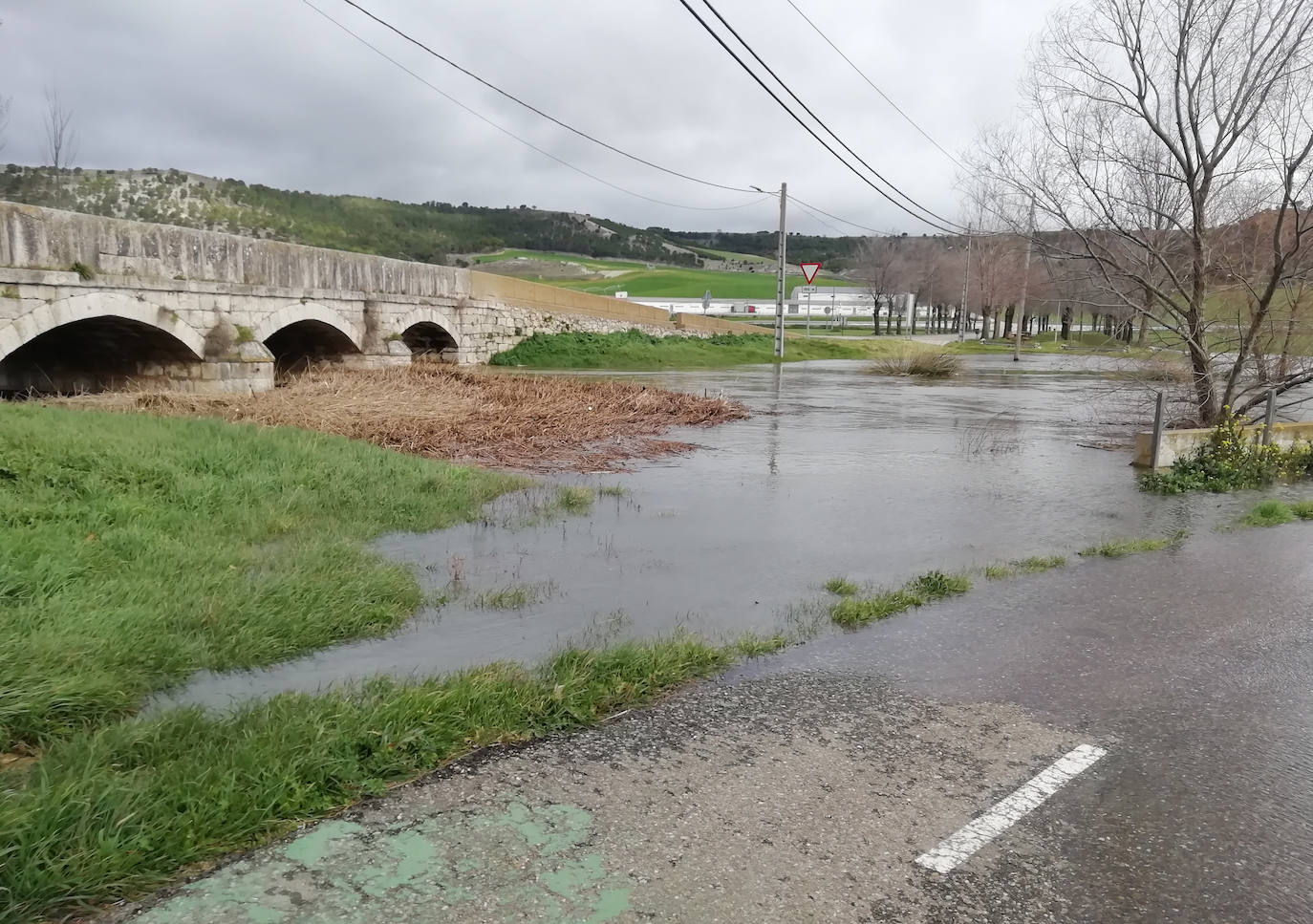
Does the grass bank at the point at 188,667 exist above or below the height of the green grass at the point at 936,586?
above

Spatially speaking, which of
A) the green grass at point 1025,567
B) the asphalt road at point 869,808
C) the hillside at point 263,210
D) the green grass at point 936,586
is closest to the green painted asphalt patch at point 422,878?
the asphalt road at point 869,808

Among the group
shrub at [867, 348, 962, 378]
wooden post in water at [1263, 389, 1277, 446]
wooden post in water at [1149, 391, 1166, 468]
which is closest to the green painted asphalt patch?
wooden post in water at [1149, 391, 1166, 468]

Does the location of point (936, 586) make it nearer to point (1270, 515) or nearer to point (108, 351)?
point (1270, 515)

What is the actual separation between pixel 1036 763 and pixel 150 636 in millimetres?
4345

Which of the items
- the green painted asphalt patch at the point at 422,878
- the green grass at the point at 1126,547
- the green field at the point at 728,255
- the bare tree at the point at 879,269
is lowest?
the green grass at the point at 1126,547

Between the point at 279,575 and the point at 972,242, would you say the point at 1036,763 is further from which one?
the point at 972,242

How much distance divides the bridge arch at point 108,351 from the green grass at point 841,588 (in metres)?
12.2

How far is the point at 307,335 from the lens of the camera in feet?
73.8

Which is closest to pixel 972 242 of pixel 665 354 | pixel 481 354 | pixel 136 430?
pixel 665 354

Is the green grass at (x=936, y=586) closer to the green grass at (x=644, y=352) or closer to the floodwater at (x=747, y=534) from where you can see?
the floodwater at (x=747, y=534)

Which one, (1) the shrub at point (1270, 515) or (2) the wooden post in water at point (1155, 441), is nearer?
(1) the shrub at point (1270, 515)

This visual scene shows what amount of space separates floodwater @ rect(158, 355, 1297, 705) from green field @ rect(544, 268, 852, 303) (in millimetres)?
93718

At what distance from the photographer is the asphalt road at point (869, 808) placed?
2.88 metres

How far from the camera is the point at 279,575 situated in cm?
591
